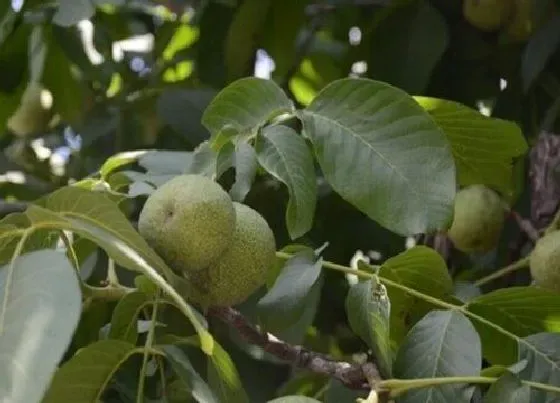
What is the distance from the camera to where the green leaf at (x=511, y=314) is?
2.91 ft

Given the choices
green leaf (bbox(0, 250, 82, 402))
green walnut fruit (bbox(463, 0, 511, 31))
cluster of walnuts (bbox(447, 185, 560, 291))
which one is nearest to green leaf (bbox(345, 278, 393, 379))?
green leaf (bbox(0, 250, 82, 402))

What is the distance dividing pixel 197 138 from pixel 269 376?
37 cm

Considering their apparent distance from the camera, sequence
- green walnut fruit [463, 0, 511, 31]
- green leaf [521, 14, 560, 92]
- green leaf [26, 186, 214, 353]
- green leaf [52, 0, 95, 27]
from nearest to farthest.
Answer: green leaf [26, 186, 214, 353] → green leaf [52, 0, 95, 27] → green leaf [521, 14, 560, 92] → green walnut fruit [463, 0, 511, 31]

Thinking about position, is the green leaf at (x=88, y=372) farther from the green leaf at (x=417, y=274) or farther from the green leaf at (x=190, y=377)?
the green leaf at (x=417, y=274)

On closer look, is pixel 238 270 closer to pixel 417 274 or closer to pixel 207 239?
pixel 207 239

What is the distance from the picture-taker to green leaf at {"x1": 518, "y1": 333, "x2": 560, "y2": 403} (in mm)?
828

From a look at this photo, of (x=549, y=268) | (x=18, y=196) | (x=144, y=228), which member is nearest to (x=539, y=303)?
(x=549, y=268)

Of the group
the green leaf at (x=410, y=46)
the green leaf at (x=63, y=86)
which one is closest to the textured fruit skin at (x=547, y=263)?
the green leaf at (x=410, y=46)

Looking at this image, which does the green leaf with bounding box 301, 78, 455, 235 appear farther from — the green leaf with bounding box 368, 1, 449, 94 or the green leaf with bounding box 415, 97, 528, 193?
the green leaf with bounding box 368, 1, 449, 94

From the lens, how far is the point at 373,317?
0.83 metres

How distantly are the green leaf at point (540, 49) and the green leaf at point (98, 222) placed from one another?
863 mm

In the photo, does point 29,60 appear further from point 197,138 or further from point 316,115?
point 316,115

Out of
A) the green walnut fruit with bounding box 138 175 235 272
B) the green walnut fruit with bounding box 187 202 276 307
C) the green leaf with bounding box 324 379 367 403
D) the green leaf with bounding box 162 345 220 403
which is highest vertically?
the green walnut fruit with bounding box 138 175 235 272

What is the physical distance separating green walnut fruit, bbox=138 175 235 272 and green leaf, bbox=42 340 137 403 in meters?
0.08
